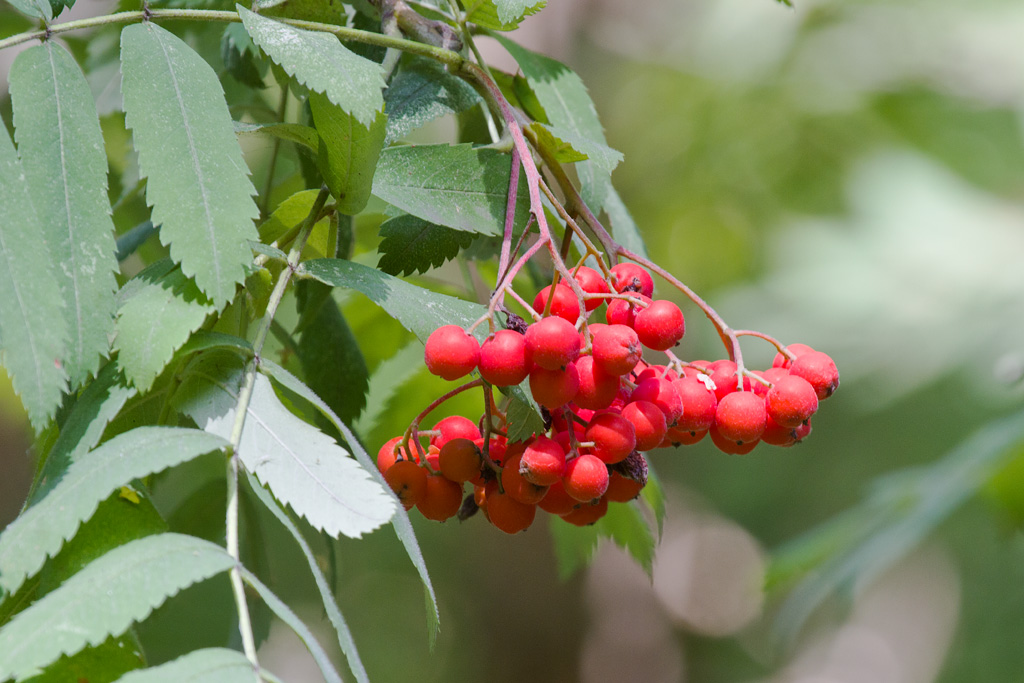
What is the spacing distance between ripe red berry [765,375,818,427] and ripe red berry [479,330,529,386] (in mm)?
229

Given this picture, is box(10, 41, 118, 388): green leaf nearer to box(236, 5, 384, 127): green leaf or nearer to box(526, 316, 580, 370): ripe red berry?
box(236, 5, 384, 127): green leaf

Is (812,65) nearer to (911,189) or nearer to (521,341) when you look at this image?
(911,189)

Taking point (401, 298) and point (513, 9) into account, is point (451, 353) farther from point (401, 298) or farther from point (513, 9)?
point (513, 9)

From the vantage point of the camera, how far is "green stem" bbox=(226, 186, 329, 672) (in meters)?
0.48

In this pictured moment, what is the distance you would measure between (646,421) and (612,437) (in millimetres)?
34

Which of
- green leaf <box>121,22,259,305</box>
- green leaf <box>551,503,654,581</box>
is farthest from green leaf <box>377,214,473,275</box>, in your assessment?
green leaf <box>551,503,654,581</box>

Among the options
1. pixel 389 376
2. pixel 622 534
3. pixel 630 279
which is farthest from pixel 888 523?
pixel 630 279

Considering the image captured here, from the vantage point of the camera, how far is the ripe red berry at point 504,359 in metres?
0.55

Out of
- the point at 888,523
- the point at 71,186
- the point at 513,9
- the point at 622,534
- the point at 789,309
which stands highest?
the point at 513,9

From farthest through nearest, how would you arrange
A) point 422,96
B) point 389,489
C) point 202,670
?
point 422,96 < point 389,489 < point 202,670

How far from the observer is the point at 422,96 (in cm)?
76

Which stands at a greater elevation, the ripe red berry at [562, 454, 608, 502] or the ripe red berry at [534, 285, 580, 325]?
the ripe red berry at [534, 285, 580, 325]

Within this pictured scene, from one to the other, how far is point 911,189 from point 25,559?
109 inches

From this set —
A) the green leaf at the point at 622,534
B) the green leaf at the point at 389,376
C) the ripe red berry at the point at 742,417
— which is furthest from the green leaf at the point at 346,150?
the green leaf at the point at 389,376
